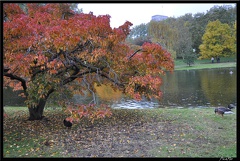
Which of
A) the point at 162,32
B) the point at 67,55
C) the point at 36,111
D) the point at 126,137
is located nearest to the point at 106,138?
the point at 126,137

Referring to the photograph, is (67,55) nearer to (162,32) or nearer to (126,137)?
(126,137)

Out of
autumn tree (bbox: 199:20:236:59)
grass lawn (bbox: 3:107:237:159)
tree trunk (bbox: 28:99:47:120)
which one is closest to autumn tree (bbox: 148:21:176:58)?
autumn tree (bbox: 199:20:236:59)

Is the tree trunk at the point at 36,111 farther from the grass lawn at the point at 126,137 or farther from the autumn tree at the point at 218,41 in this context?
the autumn tree at the point at 218,41

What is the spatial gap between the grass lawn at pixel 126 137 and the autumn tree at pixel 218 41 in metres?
34.8

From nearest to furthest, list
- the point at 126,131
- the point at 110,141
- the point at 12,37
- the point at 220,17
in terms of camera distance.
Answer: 1. the point at 12,37
2. the point at 110,141
3. the point at 126,131
4. the point at 220,17

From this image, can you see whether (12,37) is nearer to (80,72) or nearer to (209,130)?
(80,72)

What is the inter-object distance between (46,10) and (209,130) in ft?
19.4

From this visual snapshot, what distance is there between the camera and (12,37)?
210 inches

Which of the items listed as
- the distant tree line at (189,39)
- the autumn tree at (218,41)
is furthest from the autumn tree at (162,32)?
the autumn tree at (218,41)

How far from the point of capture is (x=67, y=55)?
610 centimetres

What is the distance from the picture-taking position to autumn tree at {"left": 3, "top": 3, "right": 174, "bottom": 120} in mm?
5266

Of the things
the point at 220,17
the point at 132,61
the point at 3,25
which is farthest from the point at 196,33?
the point at 3,25

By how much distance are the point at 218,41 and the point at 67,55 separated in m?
39.3

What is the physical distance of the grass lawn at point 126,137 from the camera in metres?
5.02
